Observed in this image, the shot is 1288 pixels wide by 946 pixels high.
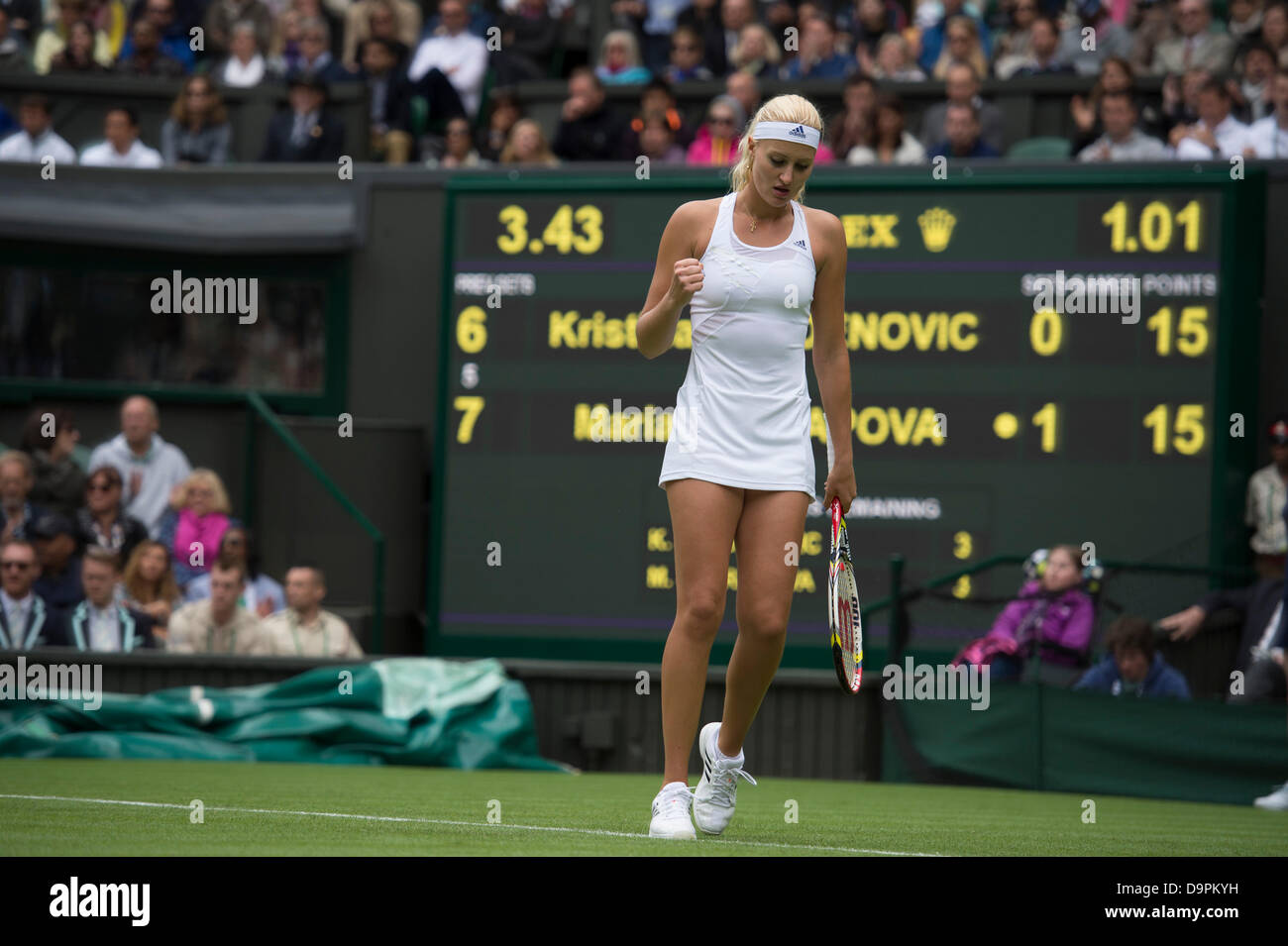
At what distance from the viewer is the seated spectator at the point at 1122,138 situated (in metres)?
Answer: 12.3

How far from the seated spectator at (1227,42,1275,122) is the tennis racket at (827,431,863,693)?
→ 7757mm

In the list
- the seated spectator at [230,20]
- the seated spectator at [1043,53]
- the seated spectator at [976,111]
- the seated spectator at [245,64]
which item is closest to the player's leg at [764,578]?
the seated spectator at [976,111]

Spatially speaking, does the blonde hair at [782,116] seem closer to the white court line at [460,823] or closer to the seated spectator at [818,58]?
the white court line at [460,823]

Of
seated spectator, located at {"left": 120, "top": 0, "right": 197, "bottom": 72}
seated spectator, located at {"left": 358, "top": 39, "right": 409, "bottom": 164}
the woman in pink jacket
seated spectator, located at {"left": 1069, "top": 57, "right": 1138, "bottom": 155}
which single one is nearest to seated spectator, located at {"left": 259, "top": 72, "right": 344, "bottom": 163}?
seated spectator, located at {"left": 358, "top": 39, "right": 409, "bottom": 164}

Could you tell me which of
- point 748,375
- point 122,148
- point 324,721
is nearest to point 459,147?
point 122,148

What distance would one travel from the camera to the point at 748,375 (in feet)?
18.9

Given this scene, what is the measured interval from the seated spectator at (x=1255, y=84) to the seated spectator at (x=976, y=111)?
1.52 meters

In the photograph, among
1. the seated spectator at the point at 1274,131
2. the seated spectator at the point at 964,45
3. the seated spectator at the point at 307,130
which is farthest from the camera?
the seated spectator at the point at 307,130

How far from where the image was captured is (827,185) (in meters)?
11.7
